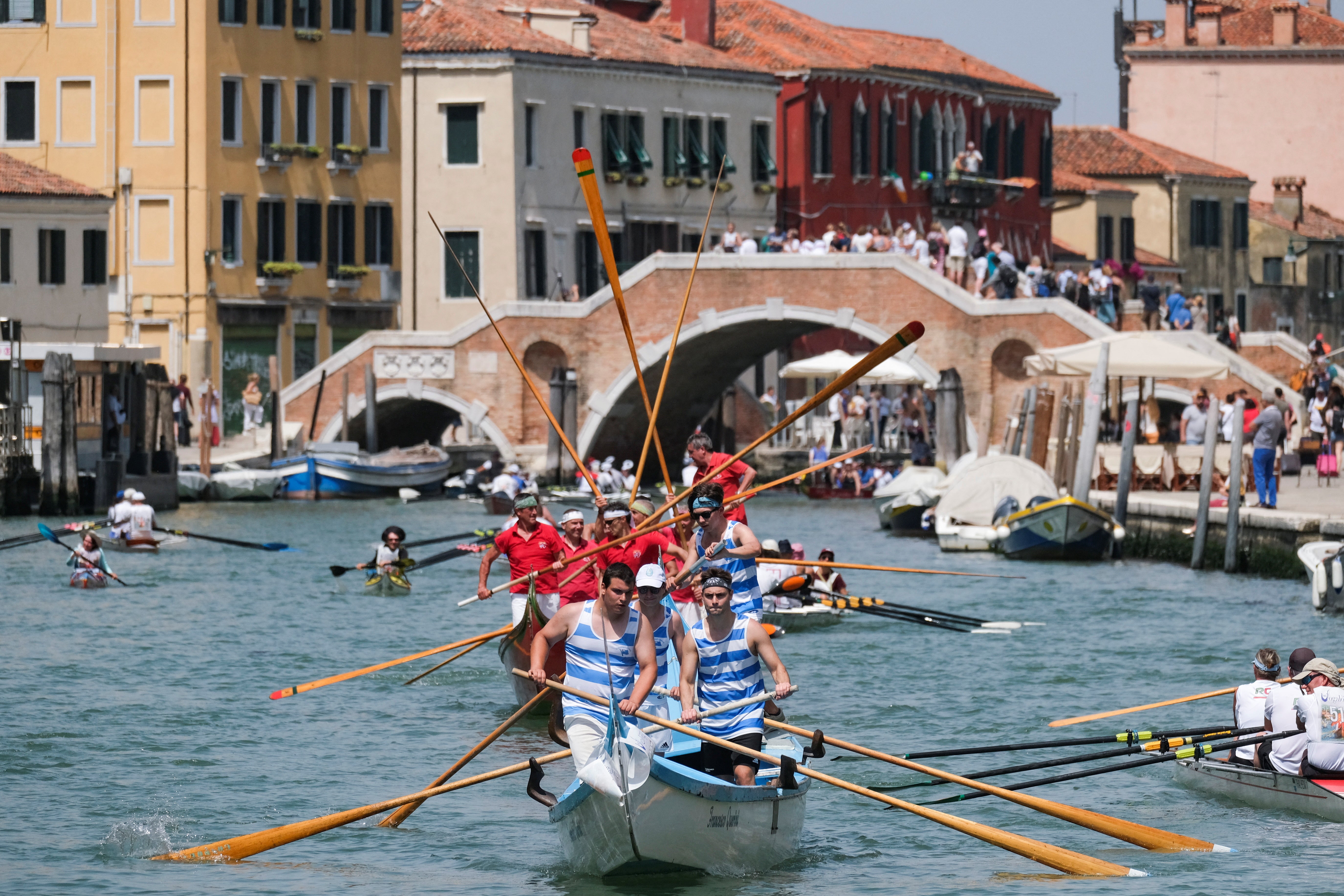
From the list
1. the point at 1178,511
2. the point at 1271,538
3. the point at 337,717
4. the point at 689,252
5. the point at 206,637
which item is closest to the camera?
the point at 337,717

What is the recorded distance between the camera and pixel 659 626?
1091 centimetres

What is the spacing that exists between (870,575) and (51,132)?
18550 millimetres

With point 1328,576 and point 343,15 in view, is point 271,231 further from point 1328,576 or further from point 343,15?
point 1328,576

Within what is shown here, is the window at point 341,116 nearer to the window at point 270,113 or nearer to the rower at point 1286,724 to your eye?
the window at point 270,113

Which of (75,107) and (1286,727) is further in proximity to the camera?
(75,107)

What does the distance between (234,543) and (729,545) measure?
1492 centimetres

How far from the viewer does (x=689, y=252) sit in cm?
4184

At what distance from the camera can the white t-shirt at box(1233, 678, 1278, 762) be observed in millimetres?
12688

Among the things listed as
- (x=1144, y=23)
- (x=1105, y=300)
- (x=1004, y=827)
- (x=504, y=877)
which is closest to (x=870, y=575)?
(x=1105, y=300)

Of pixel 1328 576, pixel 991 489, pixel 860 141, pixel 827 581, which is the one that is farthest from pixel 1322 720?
pixel 860 141

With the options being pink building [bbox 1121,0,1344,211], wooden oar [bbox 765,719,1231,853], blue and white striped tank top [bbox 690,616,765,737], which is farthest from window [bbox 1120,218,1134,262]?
blue and white striped tank top [bbox 690,616,765,737]

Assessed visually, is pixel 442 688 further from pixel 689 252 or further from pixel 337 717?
pixel 689 252

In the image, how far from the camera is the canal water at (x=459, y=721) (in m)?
11.8

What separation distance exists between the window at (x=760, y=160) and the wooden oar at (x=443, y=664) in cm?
2787
